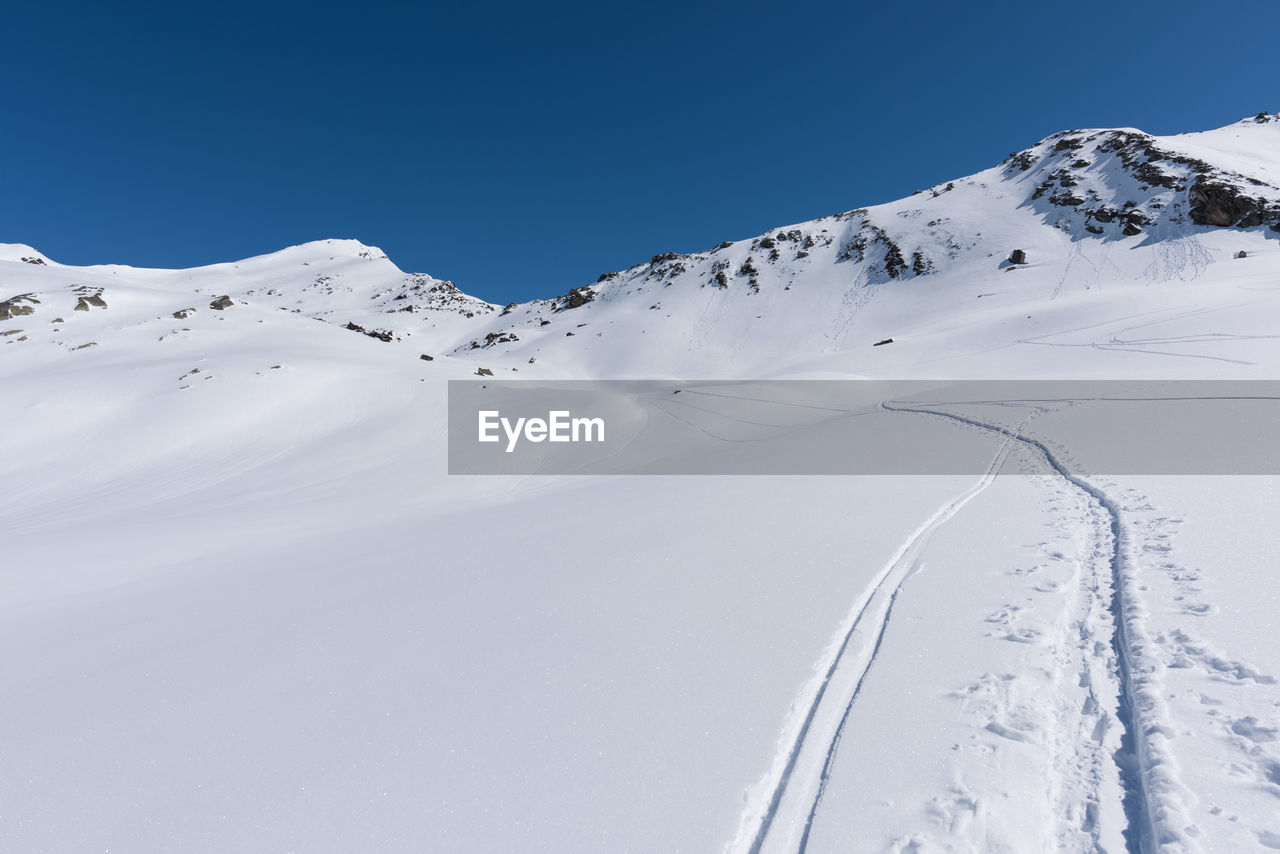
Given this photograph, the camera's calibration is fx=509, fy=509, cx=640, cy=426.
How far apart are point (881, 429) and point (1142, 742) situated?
1226 centimetres

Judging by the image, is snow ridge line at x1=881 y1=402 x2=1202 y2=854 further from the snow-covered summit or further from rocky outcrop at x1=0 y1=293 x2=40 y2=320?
rocky outcrop at x1=0 y1=293 x2=40 y2=320

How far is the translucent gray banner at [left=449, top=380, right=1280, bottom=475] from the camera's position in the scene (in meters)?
9.15

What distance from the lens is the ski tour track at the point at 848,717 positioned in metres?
2.43

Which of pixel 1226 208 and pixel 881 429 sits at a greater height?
pixel 1226 208

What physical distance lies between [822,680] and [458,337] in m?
98.2

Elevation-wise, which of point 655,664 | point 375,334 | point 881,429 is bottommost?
point 655,664

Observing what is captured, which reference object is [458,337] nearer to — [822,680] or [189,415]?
[189,415]

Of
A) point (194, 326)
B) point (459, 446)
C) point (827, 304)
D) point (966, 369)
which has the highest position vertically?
point (827, 304)

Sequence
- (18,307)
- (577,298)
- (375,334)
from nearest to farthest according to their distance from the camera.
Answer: (18,307) → (375,334) → (577,298)

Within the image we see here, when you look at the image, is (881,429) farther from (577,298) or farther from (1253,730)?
(577,298)

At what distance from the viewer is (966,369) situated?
25.6m

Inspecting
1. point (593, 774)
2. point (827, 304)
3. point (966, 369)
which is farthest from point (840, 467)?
point (827, 304)

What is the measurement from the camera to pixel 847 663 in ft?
12.4

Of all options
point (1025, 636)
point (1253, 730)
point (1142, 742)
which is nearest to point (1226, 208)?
point (1025, 636)
